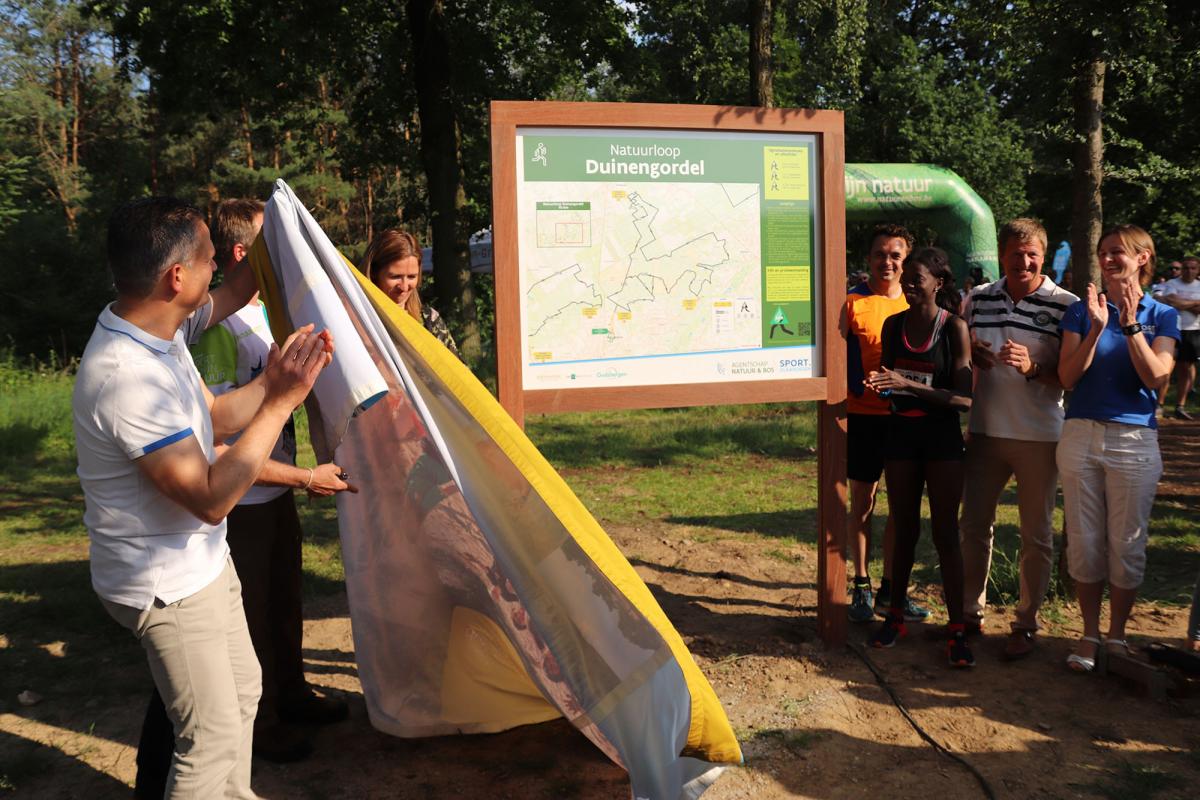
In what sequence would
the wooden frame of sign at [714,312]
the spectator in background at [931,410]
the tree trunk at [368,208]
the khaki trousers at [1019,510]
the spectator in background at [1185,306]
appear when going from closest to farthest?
the wooden frame of sign at [714,312]
the spectator in background at [931,410]
the khaki trousers at [1019,510]
the spectator in background at [1185,306]
the tree trunk at [368,208]

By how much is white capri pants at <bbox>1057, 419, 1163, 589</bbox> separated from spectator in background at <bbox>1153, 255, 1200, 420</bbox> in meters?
7.73

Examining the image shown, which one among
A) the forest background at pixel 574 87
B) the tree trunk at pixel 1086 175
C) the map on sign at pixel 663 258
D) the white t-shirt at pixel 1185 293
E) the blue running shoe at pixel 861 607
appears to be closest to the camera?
the map on sign at pixel 663 258

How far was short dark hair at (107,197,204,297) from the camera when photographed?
7.72ft

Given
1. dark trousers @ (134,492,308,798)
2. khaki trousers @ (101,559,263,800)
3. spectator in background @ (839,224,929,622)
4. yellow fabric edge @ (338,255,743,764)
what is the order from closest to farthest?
khaki trousers @ (101,559,263,800)
yellow fabric edge @ (338,255,743,764)
dark trousers @ (134,492,308,798)
spectator in background @ (839,224,929,622)

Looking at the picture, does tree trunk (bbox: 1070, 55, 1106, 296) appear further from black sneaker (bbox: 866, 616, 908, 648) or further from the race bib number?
black sneaker (bbox: 866, 616, 908, 648)

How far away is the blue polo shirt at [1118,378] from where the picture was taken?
13.4 ft

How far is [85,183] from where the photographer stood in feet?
107

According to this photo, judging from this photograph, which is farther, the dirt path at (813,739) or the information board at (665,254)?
the information board at (665,254)

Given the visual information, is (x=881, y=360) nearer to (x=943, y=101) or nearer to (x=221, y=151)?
(x=943, y=101)

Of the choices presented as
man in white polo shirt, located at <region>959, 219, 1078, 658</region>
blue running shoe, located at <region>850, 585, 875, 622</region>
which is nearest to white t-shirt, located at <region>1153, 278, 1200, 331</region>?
man in white polo shirt, located at <region>959, 219, 1078, 658</region>

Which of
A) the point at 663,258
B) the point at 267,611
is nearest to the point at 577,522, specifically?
the point at 267,611

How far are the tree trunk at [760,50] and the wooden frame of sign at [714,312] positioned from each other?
4782mm

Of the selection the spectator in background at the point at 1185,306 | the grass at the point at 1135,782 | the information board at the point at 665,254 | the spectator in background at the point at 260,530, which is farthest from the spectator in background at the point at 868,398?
the spectator in background at the point at 1185,306

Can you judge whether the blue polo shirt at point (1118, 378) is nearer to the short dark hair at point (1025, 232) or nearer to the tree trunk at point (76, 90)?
the short dark hair at point (1025, 232)
